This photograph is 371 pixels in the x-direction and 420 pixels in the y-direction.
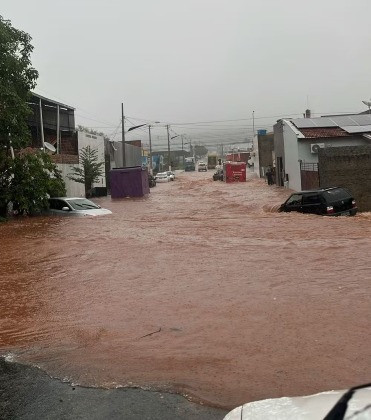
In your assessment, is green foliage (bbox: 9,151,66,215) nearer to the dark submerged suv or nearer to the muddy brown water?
the muddy brown water

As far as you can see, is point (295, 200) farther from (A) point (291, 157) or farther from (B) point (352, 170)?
(A) point (291, 157)

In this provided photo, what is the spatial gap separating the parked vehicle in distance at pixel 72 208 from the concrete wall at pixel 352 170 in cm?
979

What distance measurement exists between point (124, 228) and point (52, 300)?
29.8ft

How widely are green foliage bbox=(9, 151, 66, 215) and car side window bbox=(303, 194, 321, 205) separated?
10.4 meters

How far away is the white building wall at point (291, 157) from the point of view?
29.8 metres

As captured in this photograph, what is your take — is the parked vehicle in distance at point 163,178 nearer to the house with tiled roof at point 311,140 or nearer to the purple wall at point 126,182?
the purple wall at point 126,182

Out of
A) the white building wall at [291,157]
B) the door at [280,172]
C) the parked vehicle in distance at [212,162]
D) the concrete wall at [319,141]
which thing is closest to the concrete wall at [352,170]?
the concrete wall at [319,141]

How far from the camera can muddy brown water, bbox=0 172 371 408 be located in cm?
499

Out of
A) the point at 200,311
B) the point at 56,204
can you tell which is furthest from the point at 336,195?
the point at 200,311

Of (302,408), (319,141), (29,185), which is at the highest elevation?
(319,141)

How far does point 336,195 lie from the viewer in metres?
17.2

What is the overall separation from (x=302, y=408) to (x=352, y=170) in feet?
69.1

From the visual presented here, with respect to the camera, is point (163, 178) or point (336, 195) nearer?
point (336, 195)

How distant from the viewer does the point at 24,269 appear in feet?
36.6
